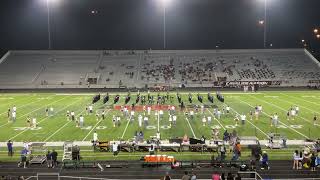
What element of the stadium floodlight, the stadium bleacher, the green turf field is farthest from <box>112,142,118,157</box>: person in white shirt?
the stadium floodlight

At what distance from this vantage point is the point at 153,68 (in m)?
74.4

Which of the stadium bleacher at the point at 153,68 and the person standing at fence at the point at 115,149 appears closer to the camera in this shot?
the person standing at fence at the point at 115,149

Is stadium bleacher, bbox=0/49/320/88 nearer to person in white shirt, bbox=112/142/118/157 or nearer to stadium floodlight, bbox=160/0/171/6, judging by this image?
stadium floodlight, bbox=160/0/171/6

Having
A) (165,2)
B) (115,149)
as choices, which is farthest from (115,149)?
(165,2)

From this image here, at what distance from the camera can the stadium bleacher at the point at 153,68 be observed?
68562mm

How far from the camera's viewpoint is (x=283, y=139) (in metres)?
22.7

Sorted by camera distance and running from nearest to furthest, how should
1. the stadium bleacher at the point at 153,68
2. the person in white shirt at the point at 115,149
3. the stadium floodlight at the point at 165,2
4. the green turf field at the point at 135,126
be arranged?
1. the person in white shirt at the point at 115,149
2. the green turf field at the point at 135,126
3. the stadium bleacher at the point at 153,68
4. the stadium floodlight at the point at 165,2

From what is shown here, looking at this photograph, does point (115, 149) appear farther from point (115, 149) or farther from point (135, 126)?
point (135, 126)

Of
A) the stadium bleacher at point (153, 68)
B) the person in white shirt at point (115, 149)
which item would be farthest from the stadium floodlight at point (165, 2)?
the person in white shirt at point (115, 149)

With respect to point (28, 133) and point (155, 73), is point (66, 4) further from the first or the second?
point (28, 133)

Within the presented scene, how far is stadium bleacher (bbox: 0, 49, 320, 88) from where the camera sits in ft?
225

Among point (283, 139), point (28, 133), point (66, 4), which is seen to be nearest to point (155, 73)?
point (66, 4)

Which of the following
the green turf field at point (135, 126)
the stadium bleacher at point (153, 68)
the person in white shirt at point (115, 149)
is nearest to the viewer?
the person in white shirt at point (115, 149)

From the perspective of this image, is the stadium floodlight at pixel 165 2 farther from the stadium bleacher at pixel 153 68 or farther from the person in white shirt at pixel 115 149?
the person in white shirt at pixel 115 149
